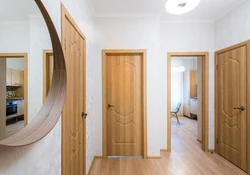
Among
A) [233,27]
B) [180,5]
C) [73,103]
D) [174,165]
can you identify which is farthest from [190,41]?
[73,103]

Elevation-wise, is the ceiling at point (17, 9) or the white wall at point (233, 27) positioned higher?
the white wall at point (233, 27)

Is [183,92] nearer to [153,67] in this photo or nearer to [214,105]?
[214,105]

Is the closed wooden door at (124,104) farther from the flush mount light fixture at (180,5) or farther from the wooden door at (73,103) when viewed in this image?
the flush mount light fixture at (180,5)

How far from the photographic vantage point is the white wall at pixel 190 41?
9.08 ft

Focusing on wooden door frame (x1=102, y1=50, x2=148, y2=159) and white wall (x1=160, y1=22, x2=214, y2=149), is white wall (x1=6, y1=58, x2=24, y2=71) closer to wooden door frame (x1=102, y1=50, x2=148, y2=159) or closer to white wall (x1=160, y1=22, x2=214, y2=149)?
wooden door frame (x1=102, y1=50, x2=148, y2=159)

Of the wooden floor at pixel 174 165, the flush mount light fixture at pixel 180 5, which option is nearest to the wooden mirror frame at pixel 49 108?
the flush mount light fixture at pixel 180 5

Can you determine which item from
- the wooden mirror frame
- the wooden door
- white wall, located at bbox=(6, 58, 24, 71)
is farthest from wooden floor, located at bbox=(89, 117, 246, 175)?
white wall, located at bbox=(6, 58, 24, 71)

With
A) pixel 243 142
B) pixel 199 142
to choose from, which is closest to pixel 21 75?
pixel 243 142

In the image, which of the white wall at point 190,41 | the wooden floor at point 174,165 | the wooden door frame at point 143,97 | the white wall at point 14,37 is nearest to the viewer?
the white wall at point 14,37

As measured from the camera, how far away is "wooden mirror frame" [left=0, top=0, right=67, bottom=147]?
70cm

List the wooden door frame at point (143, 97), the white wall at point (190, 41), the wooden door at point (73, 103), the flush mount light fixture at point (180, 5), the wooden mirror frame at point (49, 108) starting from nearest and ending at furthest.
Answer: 1. the wooden mirror frame at point (49, 108)
2. the wooden door at point (73, 103)
3. the flush mount light fixture at point (180, 5)
4. the wooden door frame at point (143, 97)
5. the white wall at point (190, 41)

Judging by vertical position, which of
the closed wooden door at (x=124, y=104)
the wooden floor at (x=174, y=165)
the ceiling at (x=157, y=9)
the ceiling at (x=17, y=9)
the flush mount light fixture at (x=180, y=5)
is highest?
the ceiling at (x=157, y=9)

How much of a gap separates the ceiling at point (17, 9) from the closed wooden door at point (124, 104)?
187cm

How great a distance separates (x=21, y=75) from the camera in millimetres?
678
